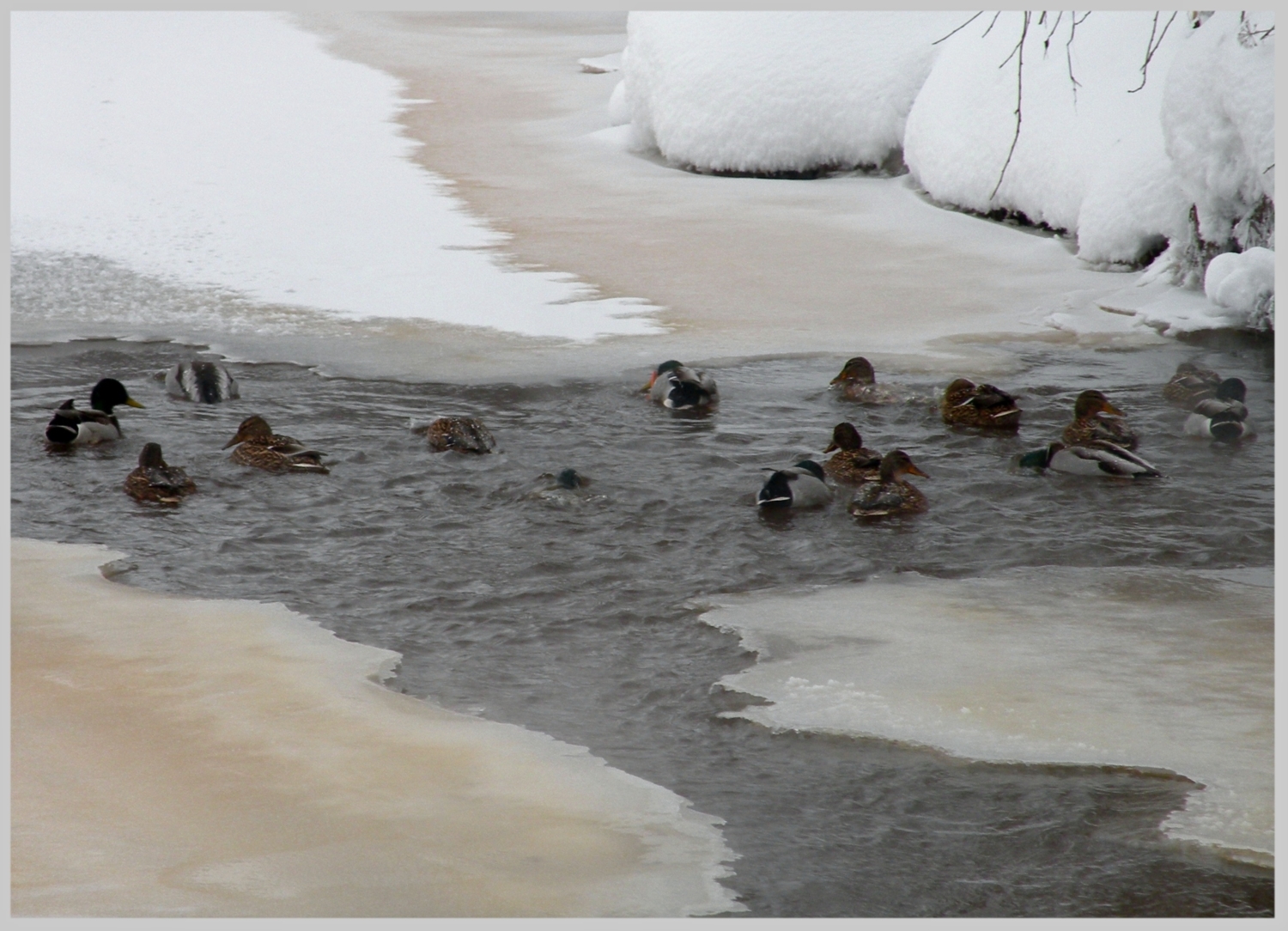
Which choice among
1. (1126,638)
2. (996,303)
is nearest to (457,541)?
(1126,638)

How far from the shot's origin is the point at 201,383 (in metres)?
8.46

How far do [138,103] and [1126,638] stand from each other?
59.9 ft

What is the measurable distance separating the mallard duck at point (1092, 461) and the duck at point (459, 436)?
2.62m

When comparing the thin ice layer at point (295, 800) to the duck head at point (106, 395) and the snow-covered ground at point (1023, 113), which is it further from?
the snow-covered ground at point (1023, 113)

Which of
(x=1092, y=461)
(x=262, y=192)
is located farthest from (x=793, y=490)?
(x=262, y=192)

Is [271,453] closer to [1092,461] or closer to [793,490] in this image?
[793,490]

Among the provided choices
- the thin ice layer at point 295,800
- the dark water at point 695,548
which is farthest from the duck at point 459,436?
the thin ice layer at point 295,800

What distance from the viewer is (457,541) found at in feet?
20.9

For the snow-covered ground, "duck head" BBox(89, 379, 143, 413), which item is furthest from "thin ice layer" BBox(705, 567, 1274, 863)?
"duck head" BBox(89, 379, 143, 413)

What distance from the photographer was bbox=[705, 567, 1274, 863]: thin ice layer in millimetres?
4359

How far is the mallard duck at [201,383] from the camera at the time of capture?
8.45m

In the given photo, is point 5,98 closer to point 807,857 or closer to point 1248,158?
point 807,857

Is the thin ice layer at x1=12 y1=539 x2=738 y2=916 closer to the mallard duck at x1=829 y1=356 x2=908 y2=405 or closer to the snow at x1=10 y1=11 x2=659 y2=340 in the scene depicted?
the mallard duck at x1=829 y1=356 x2=908 y2=405

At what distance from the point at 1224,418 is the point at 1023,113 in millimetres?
6126
